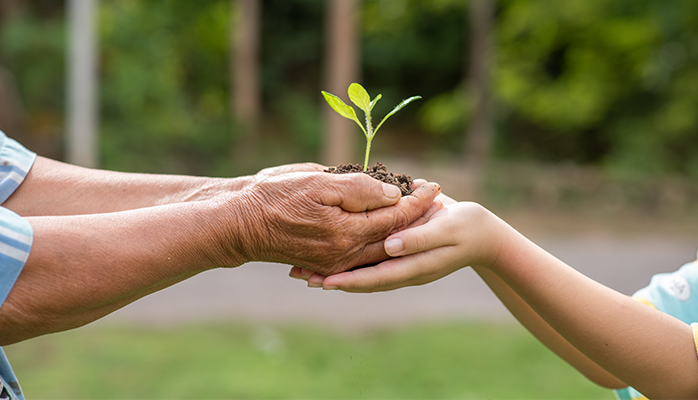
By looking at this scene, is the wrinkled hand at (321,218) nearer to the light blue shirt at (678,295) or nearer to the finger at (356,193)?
the finger at (356,193)

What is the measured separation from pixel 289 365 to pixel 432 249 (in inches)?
131

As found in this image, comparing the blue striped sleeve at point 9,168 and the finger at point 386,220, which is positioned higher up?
the blue striped sleeve at point 9,168

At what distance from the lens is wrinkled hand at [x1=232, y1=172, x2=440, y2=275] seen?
6.09 ft

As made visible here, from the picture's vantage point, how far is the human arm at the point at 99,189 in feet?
6.76

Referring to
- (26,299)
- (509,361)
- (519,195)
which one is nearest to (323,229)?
(26,299)

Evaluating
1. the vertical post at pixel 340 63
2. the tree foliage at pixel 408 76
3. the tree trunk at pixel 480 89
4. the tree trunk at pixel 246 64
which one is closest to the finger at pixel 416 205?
the vertical post at pixel 340 63

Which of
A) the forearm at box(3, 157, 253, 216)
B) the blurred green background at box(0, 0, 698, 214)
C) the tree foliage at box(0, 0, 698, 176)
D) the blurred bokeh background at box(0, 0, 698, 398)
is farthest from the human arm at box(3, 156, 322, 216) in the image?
the tree foliage at box(0, 0, 698, 176)

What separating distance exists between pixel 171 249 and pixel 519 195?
12002mm

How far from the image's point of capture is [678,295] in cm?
215

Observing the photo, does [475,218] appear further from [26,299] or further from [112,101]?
[112,101]

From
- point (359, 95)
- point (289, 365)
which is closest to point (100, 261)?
point (359, 95)

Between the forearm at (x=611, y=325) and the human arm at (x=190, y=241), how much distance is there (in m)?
0.47

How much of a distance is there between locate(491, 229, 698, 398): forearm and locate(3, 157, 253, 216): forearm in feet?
3.71

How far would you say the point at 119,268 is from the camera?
5.22ft
